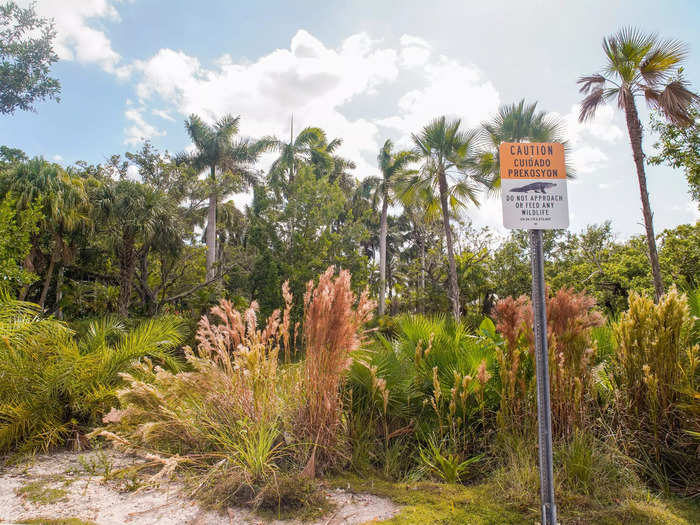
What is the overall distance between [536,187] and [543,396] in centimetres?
125

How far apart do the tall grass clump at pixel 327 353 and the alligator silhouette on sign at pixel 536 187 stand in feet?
4.59

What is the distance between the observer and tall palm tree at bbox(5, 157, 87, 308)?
1216cm

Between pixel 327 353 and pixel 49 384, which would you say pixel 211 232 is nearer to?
pixel 49 384

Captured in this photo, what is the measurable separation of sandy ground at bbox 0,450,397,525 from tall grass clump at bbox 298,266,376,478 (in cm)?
44

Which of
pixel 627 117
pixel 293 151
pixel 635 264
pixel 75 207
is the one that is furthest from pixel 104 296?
pixel 635 264

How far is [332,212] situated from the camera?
1973 centimetres

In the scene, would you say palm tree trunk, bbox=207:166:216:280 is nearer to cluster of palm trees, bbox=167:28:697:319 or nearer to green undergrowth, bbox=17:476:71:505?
cluster of palm trees, bbox=167:28:697:319

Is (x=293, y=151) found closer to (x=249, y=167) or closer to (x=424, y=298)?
(x=249, y=167)

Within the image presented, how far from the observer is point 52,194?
12484 mm

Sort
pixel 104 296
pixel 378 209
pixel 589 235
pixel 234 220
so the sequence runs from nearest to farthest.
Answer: pixel 104 296 → pixel 589 235 → pixel 234 220 → pixel 378 209

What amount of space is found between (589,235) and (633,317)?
2156cm

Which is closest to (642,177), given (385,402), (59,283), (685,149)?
(685,149)

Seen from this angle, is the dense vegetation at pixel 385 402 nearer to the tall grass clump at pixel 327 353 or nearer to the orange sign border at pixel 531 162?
the tall grass clump at pixel 327 353

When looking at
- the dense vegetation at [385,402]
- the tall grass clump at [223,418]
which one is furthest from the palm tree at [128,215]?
the tall grass clump at [223,418]
